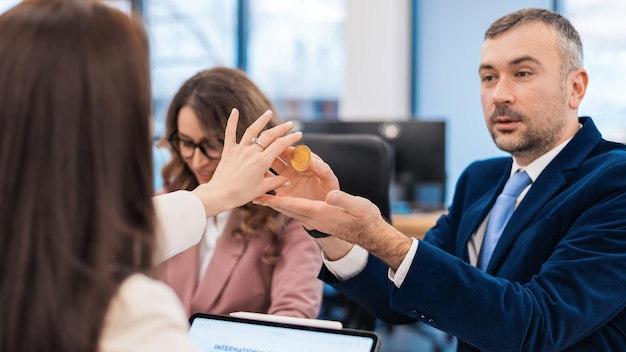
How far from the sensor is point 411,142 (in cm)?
354

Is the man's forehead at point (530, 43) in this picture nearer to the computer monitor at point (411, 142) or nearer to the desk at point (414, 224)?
the desk at point (414, 224)

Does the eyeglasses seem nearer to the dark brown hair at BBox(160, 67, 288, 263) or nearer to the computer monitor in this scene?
the dark brown hair at BBox(160, 67, 288, 263)

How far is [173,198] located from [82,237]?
0.48 meters

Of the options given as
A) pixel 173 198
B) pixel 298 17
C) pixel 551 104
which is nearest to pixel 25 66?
pixel 173 198

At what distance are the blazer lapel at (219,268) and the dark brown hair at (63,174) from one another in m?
0.98

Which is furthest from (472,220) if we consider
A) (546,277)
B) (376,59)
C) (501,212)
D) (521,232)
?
(376,59)

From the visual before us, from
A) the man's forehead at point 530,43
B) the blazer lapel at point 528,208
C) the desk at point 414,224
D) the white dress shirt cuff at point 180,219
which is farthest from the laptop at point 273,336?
the desk at point 414,224

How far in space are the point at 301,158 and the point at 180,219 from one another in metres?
0.26

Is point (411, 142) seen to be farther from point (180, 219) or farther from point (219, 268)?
point (180, 219)

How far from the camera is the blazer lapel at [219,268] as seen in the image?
169 cm

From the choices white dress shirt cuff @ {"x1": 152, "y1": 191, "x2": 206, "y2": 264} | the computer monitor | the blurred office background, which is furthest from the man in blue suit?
the blurred office background

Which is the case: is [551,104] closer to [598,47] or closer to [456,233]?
[456,233]

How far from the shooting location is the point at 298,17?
6047mm

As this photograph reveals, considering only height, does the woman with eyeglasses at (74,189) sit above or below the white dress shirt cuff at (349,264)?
above
